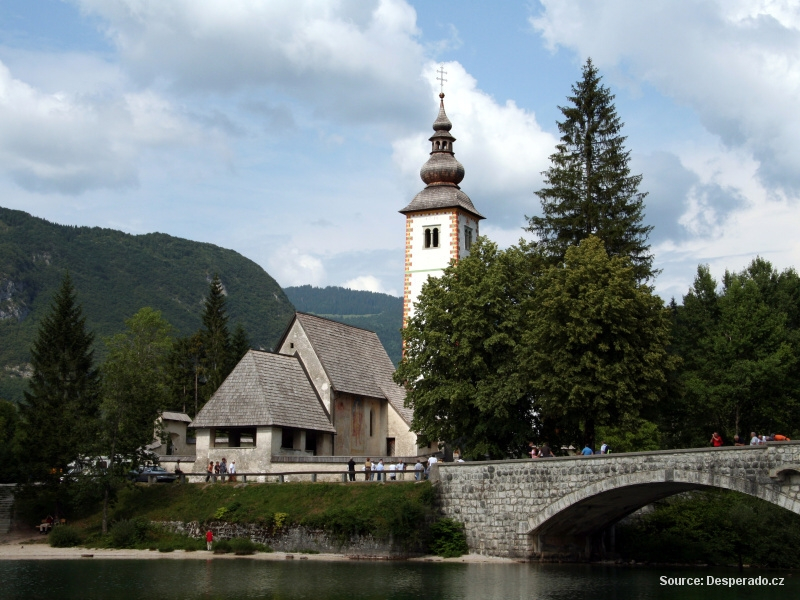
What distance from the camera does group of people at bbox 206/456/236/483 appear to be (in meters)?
45.2

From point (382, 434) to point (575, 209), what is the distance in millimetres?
16274

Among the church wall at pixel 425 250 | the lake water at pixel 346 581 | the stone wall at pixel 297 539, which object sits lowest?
the lake water at pixel 346 581

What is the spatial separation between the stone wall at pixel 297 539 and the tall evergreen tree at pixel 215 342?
1131 inches

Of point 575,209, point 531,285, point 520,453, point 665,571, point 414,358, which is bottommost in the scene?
point 665,571

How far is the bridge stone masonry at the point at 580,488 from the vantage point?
31109 mm

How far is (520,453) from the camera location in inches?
1721

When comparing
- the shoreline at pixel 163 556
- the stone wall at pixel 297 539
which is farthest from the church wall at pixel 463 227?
the shoreline at pixel 163 556

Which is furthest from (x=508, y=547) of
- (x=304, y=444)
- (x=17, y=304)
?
(x=17, y=304)

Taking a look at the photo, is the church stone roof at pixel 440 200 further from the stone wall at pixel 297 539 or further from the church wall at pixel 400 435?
the stone wall at pixel 297 539

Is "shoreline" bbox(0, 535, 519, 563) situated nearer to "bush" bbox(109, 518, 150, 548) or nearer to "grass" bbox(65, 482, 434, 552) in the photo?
"bush" bbox(109, 518, 150, 548)

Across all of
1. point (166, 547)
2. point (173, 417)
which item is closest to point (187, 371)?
point (173, 417)

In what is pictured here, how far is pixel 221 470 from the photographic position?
4600 cm

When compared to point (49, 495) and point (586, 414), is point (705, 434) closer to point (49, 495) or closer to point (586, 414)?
point (586, 414)

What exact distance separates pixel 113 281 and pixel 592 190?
412 ft
